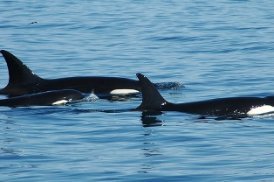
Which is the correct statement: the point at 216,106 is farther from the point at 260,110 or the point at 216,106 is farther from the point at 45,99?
the point at 45,99

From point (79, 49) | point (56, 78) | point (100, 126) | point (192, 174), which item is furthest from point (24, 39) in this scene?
point (192, 174)

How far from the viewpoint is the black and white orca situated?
1877 centimetres

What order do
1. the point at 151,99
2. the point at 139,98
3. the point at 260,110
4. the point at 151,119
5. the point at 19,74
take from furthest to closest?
the point at 19,74 → the point at 139,98 → the point at 151,99 → the point at 260,110 → the point at 151,119

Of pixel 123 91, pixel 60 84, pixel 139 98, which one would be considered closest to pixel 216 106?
pixel 139 98

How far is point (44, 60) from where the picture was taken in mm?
23656

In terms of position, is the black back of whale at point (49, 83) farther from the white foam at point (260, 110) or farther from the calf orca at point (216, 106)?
the white foam at point (260, 110)

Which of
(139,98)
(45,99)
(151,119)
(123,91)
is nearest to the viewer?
(151,119)

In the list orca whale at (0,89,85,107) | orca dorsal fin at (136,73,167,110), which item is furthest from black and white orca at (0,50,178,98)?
orca dorsal fin at (136,73,167,110)

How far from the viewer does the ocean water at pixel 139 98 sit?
12.1 meters

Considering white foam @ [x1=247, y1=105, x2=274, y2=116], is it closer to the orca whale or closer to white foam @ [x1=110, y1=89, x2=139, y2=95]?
the orca whale

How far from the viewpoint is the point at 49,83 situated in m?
19.1

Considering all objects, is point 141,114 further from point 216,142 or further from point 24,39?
point 24,39

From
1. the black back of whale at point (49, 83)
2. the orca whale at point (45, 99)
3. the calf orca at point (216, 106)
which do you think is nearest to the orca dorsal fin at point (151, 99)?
the calf orca at point (216, 106)

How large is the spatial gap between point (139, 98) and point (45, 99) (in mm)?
1903
